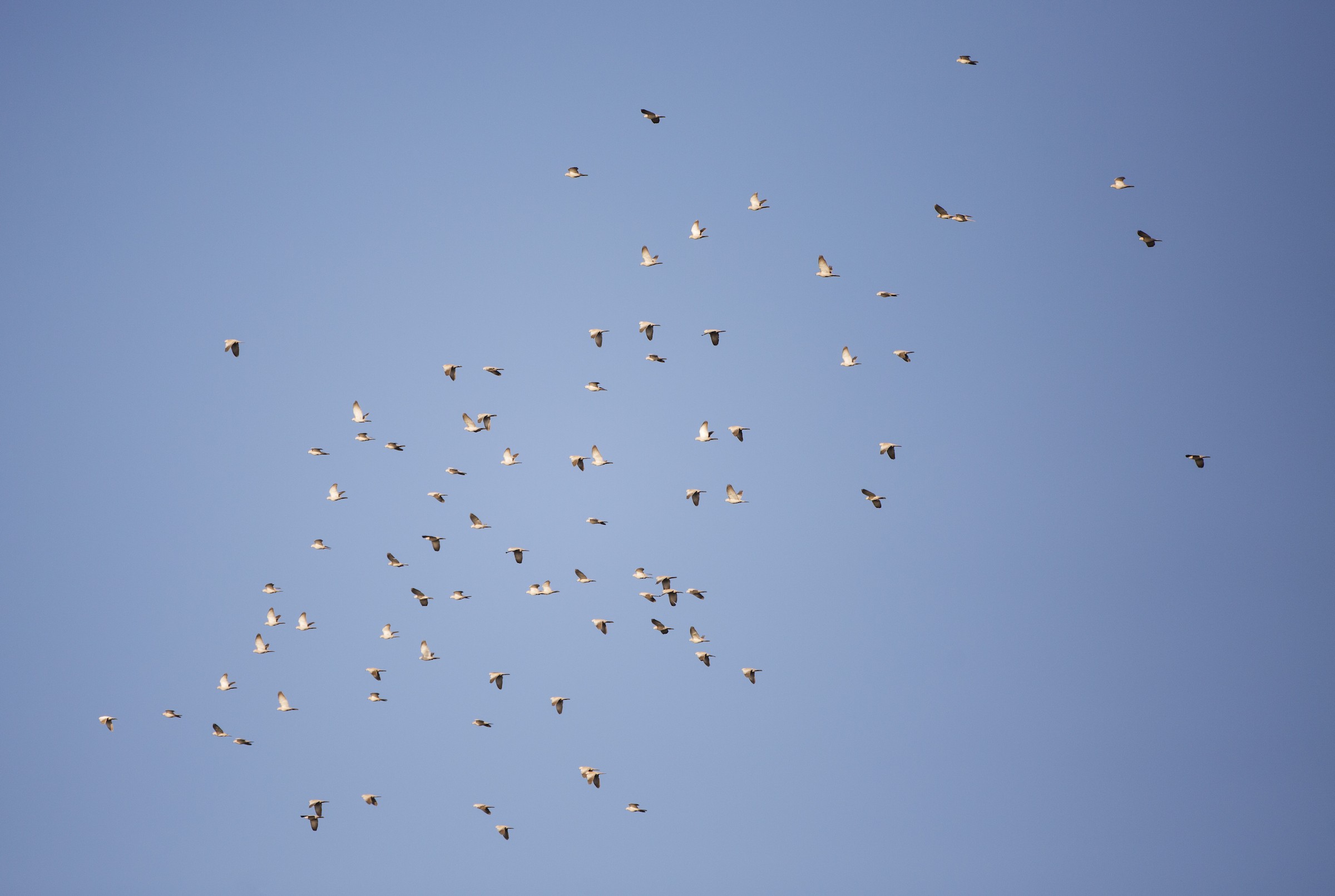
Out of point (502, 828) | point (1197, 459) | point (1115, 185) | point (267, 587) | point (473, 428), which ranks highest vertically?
point (1115, 185)

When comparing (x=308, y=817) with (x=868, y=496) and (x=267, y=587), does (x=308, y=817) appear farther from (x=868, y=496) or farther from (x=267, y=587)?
(x=868, y=496)

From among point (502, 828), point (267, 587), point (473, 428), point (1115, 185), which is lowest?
point (502, 828)

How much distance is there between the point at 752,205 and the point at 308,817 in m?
31.9

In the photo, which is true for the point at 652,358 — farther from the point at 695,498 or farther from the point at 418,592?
the point at 418,592

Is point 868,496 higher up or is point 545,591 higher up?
point 868,496

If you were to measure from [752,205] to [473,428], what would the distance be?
15881 mm

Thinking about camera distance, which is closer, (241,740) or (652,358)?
(652,358)

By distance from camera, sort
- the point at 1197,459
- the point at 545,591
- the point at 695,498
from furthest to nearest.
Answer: the point at 545,591 < the point at 695,498 < the point at 1197,459

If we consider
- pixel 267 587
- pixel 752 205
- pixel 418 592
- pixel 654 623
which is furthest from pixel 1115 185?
pixel 267 587

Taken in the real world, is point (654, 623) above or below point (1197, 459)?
below

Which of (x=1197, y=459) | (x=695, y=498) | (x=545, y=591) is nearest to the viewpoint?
(x=1197, y=459)

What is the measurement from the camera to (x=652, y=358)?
57688mm

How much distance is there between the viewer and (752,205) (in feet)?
197

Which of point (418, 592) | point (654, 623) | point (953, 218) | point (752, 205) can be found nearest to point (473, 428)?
point (418, 592)
